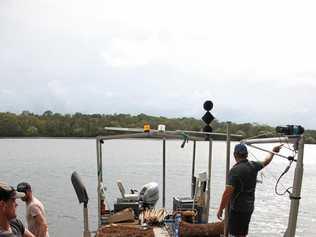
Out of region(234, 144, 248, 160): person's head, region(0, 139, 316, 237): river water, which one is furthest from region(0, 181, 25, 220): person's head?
region(0, 139, 316, 237): river water

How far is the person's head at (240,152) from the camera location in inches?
234

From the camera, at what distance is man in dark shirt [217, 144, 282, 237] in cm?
591

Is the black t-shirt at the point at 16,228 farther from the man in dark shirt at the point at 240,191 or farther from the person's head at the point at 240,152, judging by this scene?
the person's head at the point at 240,152

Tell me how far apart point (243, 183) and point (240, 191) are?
109 mm

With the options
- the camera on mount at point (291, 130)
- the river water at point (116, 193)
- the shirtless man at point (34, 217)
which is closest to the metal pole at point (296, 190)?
the camera on mount at point (291, 130)

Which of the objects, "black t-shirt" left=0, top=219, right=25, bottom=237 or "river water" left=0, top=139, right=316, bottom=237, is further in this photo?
"river water" left=0, top=139, right=316, bottom=237

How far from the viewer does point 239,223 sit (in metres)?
6.00

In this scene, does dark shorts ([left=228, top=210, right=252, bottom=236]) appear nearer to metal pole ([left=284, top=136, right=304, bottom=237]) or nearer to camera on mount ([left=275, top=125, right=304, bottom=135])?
metal pole ([left=284, top=136, right=304, bottom=237])

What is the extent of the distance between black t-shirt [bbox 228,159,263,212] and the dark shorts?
6cm

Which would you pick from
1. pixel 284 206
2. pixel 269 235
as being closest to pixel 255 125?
pixel 269 235

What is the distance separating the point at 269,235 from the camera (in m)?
19.1

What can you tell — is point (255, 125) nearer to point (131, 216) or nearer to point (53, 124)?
point (131, 216)

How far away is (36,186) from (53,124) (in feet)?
102

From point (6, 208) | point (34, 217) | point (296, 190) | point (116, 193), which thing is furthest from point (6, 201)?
point (116, 193)
